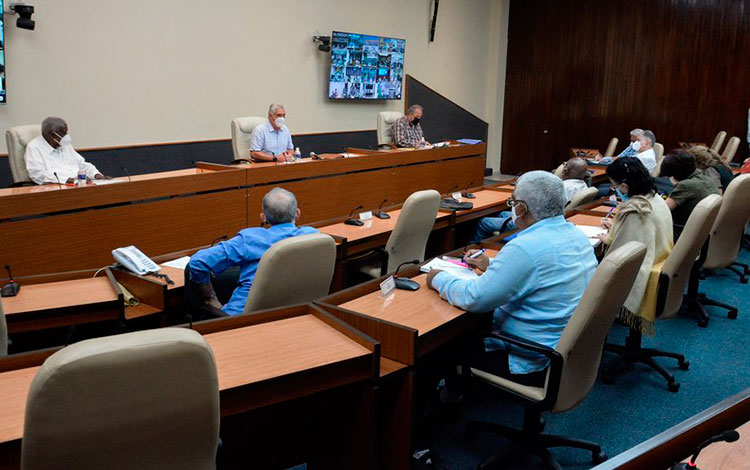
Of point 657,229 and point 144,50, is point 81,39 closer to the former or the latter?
point 144,50

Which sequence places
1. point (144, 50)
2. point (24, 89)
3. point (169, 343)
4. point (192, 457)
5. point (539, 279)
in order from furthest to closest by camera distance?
1. point (144, 50)
2. point (24, 89)
3. point (539, 279)
4. point (192, 457)
5. point (169, 343)

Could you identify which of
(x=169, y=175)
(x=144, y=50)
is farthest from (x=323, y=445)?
(x=144, y=50)

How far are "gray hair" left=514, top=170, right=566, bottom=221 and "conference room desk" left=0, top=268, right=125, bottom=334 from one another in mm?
1762

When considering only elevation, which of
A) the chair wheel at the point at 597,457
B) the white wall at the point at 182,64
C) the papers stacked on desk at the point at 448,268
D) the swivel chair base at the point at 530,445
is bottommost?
the chair wheel at the point at 597,457

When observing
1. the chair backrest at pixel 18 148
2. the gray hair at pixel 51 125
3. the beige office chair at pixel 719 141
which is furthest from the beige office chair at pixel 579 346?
the beige office chair at pixel 719 141

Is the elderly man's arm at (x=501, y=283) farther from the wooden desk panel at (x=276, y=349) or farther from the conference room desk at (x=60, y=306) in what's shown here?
the conference room desk at (x=60, y=306)

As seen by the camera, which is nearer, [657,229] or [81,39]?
[657,229]

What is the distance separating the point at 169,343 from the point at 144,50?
244 inches

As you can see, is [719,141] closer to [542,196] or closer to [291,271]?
[542,196]

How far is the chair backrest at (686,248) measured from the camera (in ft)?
11.1

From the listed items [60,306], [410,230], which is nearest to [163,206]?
[410,230]

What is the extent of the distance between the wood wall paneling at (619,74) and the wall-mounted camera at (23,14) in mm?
8716

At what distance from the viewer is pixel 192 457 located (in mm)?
1627

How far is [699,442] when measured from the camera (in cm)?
115
